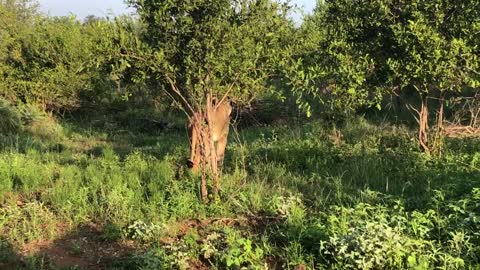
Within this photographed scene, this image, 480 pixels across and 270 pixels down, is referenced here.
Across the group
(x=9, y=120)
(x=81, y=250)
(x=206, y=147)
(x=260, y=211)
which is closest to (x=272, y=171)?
(x=206, y=147)

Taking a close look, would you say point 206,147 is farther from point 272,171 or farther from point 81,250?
point 81,250

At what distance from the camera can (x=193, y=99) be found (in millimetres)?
6188

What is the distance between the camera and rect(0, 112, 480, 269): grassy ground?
14.3ft

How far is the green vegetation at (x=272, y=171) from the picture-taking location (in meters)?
4.60

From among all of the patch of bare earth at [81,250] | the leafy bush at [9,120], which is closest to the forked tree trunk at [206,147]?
the patch of bare earth at [81,250]

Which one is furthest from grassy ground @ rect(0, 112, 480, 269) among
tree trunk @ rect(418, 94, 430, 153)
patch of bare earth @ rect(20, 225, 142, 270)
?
tree trunk @ rect(418, 94, 430, 153)

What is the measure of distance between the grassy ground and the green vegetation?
0.07 feet

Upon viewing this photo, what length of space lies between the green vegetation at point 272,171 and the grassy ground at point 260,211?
0.07ft

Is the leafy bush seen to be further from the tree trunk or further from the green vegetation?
the tree trunk

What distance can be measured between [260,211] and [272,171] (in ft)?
6.16

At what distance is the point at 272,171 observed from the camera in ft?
25.0

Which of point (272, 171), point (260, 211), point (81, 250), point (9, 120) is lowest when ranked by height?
point (81, 250)

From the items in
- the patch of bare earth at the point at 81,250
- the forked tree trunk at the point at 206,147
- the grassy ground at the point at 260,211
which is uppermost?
the forked tree trunk at the point at 206,147

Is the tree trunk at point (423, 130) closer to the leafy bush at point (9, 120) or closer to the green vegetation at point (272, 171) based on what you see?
the green vegetation at point (272, 171)
